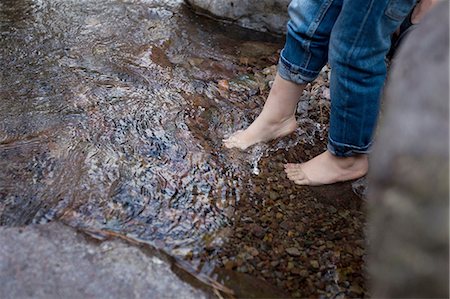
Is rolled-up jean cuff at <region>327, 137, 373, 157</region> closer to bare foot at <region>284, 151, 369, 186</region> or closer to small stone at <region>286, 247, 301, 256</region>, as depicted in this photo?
bare foot at <region>284, 151, 369, 186</region>

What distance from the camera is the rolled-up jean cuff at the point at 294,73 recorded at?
2.06 metres

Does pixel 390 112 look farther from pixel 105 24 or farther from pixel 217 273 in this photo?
pixel 105 24

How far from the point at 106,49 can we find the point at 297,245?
1.79m

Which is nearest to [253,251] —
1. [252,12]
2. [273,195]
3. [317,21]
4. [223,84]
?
[273,195]

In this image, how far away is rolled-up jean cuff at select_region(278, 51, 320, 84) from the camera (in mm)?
2059

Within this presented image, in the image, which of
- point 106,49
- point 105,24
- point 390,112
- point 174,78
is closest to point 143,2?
point 105,24

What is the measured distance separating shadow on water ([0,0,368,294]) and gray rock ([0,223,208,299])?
0.09 m

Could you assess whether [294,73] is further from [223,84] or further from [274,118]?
[223,84]

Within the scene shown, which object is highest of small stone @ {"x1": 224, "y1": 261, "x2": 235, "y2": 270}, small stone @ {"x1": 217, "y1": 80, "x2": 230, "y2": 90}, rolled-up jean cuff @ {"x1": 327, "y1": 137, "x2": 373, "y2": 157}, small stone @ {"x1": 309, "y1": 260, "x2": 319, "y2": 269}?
rolled-up jean cuff @ {"x1": 327, "y1": 137, "x2": 373, "y2": 157}

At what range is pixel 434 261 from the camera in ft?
2.74

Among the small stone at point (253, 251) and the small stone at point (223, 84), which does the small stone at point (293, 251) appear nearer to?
the small stone at point (253, 251)

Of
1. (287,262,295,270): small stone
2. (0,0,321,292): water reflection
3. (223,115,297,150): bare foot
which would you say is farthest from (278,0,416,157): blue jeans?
(287,262,295,270): small stone

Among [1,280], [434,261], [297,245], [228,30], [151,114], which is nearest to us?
[434,261]

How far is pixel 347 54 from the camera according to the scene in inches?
68.2
